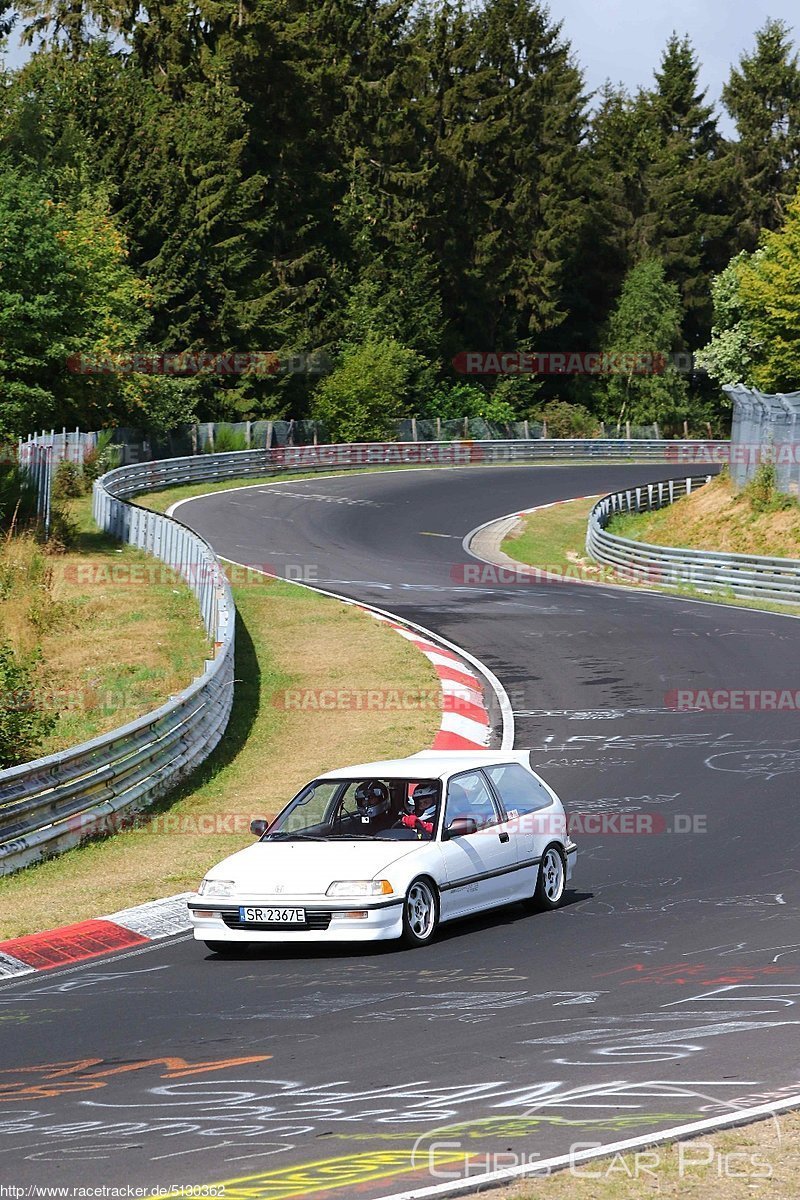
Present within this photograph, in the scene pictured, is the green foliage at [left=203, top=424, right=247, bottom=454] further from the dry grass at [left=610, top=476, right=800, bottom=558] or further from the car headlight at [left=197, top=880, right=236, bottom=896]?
the car headlight at [left=197, top=880, right=236, bottom=896]

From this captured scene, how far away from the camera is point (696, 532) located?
47000 mm

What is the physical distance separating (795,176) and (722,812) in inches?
3854

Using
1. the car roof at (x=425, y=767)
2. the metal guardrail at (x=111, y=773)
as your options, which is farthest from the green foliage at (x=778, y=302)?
the car roof at (x=425, y=767)

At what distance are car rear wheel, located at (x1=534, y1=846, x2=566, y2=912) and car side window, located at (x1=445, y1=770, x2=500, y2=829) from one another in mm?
607

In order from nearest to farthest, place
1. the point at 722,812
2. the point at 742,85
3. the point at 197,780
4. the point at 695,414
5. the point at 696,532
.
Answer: the point at 722,812
the point at 197,780
the point at 696,532
the point at 695,414
the point at 742,85

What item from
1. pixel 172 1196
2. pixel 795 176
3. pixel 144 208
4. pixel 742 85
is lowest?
pixel 172 1196

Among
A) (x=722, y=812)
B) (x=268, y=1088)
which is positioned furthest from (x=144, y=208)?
(x=268, y=1088)

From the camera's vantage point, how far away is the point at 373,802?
12.4 m

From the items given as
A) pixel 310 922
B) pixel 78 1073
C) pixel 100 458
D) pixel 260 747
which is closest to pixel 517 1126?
pixel 78 1073

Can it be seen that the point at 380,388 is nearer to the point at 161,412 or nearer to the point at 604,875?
the point at 161,412

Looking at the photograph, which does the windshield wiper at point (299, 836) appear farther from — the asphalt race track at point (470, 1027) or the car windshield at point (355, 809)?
the asphalt race track at point (470, 1027)

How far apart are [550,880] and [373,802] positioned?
1618 millimetres

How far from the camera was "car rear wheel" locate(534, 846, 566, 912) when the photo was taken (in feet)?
41.4

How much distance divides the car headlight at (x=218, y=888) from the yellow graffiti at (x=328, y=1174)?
493cm
